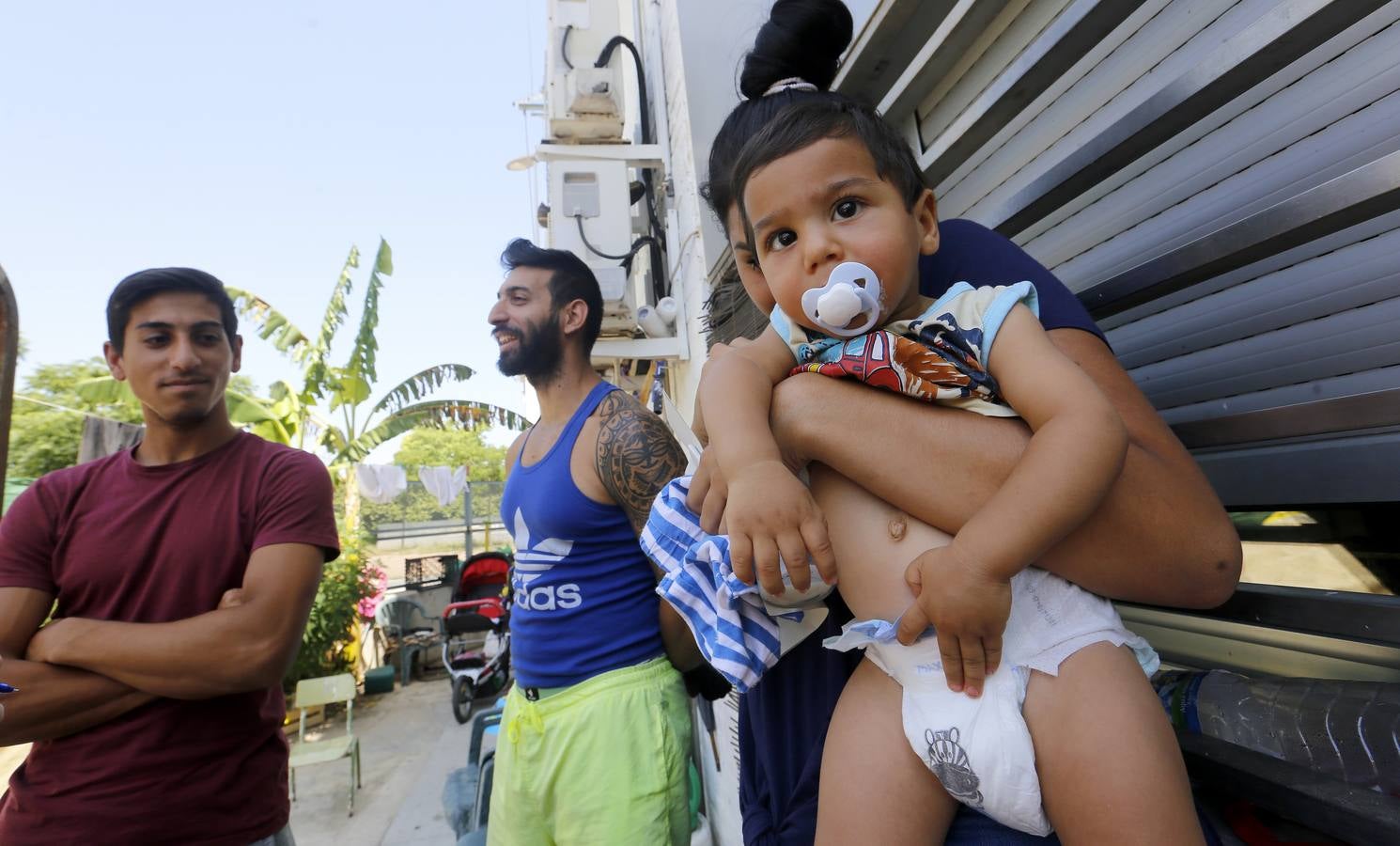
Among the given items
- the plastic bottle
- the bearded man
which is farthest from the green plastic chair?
the plastic bottle

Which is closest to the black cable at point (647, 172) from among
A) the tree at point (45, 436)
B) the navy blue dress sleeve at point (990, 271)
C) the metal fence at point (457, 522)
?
the navy blue dress sleeve at point (990, 271)

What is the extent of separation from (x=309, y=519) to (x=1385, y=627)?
7.60 feet

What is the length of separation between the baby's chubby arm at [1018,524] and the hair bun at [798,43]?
991 millimetres

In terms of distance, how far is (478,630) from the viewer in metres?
8.88

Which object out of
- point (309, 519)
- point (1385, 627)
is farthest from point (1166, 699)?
point (309, 519)

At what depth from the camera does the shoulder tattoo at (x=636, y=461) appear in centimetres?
205

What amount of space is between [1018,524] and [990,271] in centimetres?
51

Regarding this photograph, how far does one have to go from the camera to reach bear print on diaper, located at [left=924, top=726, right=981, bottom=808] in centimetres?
77

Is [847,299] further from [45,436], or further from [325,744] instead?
[45,436]

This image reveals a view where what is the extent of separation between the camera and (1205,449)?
1.17 m

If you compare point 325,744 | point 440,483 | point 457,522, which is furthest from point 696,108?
point 440,483

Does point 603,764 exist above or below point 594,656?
below

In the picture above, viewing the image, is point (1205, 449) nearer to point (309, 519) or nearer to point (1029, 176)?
point (1029, 176)

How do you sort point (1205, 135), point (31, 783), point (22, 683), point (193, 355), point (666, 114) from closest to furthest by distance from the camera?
1. point (1205, 135)
2. point (22, 683)
3. point (31, 783)
4. point (193, 355)
5. point (666, 114)
